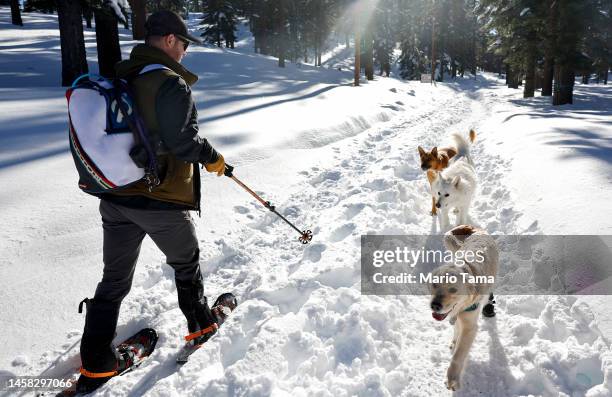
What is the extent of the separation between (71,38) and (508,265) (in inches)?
569

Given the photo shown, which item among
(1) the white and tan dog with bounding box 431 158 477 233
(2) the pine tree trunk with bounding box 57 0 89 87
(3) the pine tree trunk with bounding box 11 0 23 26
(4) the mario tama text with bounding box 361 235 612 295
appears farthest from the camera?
(3) the pine tree trunk with bounding box 11 0 23 26

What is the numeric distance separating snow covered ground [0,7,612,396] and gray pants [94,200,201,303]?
786 mm

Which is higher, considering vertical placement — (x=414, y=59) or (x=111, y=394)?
(x=414, y=59)

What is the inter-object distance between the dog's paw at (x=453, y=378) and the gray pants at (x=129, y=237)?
2.13 metres

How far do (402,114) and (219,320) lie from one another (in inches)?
578

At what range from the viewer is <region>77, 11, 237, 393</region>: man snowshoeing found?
2.29 meters

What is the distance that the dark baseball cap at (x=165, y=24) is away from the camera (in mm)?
2441

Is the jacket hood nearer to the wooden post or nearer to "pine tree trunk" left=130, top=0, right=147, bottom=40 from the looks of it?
the wooden post

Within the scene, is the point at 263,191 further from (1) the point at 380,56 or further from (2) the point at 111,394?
(1) the point at 380,56

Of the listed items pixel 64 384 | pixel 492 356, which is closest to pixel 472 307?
pixel 492 356

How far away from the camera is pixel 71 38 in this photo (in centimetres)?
1234

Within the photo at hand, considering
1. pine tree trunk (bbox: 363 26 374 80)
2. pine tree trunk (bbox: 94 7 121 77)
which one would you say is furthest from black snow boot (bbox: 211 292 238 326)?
pine tree trunk (bbox: 363 26 374 80)

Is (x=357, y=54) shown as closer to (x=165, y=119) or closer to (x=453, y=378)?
(x=165, y=119)

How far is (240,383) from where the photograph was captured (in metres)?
2.65
